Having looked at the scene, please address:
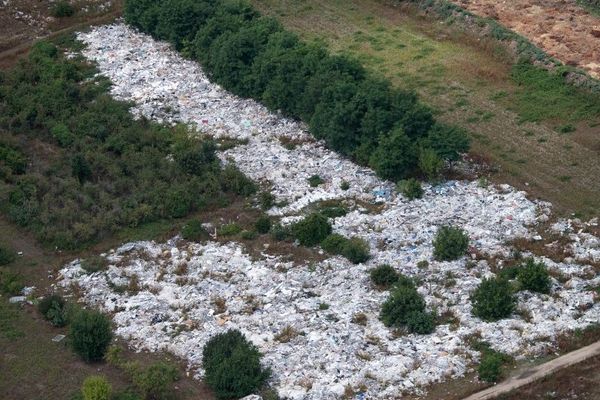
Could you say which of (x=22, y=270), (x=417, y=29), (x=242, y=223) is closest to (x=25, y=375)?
(x=22, y=270)

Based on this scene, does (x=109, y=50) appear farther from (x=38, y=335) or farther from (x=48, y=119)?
(x=38, y=335)

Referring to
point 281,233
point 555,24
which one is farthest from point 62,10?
point 555,24

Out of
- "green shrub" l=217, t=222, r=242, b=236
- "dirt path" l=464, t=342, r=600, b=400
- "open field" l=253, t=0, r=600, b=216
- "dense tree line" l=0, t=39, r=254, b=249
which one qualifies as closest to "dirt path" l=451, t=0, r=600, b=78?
"open field" l=253, t=0, r=600, b=216

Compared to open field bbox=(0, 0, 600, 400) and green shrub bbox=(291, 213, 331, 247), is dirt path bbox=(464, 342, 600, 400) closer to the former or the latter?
open field bbox=(0, 0, 600, 400)

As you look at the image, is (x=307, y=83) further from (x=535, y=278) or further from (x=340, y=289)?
(x=535, y=278)

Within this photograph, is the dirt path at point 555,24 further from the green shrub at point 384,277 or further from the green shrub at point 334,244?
the green shrub at point 384,277

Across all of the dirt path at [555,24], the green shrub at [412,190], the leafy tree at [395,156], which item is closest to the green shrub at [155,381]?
the green shrub at [412,190]
